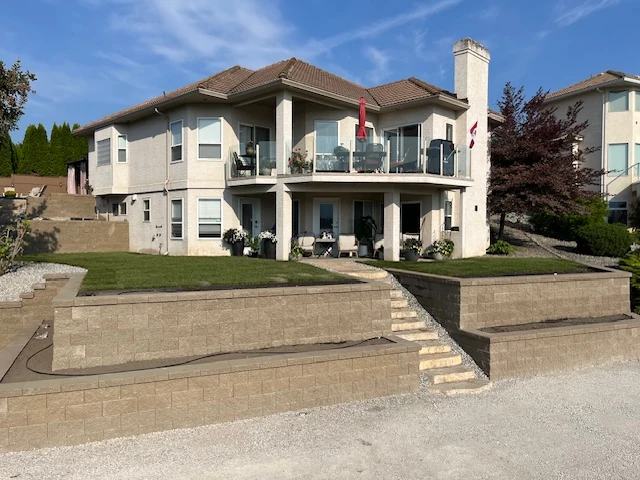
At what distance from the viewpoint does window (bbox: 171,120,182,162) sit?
19.3 m

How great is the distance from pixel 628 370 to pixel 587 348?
97 centimetres

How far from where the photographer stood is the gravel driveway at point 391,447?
567cm

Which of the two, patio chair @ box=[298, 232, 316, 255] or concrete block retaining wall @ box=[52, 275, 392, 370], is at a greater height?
patio chair @ box=[298, 232, 316, 255]

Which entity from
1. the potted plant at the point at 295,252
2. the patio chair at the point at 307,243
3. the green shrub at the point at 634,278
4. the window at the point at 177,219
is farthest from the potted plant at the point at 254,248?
the green shrub at the point at 634,278

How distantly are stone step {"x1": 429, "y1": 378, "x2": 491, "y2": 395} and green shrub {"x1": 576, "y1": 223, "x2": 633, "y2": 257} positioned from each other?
50.8 feet

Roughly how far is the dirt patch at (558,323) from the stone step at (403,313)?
5.20 ft

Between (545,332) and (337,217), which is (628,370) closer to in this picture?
(545,332)

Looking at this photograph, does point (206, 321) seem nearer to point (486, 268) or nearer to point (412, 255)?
point (486, 268)

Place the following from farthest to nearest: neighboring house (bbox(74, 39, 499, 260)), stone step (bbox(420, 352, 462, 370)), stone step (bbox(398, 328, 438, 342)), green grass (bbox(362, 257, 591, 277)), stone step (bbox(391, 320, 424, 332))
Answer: neighboring house (bbox(74, 39, 499, 260)) < green grass (bbox(362, 257, 591, 277)) < stone step (bbox(391, 320, 424, 332)) < stone step (bbox(398, 328, 438, 342)) < stone step (bbox(420, 352, 462, 370))

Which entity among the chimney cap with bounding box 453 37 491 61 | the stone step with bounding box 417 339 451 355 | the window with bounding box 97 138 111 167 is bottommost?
the stone step with bounding box 417 339 451 355

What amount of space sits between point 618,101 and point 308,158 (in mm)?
25331

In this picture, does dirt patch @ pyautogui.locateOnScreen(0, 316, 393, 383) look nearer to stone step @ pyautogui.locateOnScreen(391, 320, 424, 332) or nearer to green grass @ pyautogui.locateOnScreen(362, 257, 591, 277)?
stone step @ pyautogui.locateOnScreen(391, 320, 424, 332)

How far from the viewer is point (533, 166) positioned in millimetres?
21734

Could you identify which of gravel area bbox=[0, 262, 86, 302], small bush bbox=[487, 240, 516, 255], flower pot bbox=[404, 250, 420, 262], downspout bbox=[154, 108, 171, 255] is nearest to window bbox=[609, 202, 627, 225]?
small bush bbox=[487, 240, 516, 255]
